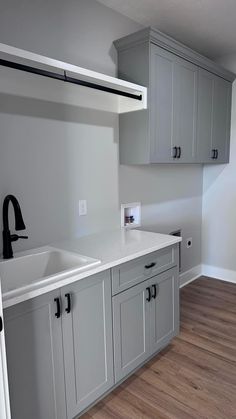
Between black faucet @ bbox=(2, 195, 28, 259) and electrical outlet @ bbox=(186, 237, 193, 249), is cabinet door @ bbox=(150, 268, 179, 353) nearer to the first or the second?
black faucet @ bbox=(2, 195, 28, 259)

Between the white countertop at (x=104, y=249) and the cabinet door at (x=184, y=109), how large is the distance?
0.84 m

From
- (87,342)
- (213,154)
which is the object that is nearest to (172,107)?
(213,154)

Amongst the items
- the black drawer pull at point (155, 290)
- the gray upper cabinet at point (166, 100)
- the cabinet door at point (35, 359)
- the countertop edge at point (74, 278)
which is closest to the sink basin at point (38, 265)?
the countertop edge at point (74, 278)

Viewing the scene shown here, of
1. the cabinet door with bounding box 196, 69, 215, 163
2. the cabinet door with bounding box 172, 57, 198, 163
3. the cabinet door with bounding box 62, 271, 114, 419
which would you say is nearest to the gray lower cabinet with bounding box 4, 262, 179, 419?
the cabinet door with bounding box 62, 271, 114, 419

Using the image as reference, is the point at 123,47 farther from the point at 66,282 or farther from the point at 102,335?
the point at 102,335

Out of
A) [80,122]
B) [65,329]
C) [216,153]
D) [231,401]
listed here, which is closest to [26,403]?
[65,329]

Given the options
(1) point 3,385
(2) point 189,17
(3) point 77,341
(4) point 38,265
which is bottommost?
(3) point 77,341

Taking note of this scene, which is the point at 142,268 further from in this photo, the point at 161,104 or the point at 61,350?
the point at 161,104

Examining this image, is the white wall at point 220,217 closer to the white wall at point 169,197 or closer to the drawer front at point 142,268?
the white wall at point 169,197

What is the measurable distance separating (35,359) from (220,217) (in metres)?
2.88

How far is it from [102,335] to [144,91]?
1.72m

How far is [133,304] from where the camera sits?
1.92 metres

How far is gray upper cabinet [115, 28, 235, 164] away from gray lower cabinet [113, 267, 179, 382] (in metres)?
0.98

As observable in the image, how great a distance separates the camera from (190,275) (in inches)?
146
